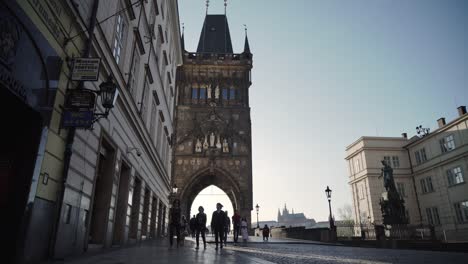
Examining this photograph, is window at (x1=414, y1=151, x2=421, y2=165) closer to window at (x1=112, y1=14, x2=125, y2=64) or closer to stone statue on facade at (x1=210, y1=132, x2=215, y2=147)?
stone statue on facade at (x1=210, y1=132, x2=215, y2=147)

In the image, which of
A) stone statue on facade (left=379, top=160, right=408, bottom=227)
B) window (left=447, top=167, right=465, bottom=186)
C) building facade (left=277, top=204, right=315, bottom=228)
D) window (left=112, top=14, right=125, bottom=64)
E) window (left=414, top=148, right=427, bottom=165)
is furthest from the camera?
building facade (left=277, top=204, right=315, bottom=228)

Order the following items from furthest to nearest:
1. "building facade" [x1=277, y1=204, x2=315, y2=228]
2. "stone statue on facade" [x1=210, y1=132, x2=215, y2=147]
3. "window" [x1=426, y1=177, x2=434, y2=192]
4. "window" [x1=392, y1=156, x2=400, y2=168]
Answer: "building facade" [x1=277, y1=204, x2=315, y2=228], "window" [x1=392, y1=156, x2=400, y2=168], "stone statue on facade" [x1=210, y1=132, x2=215, y2=147], "window" [x1=426, y1=177, x2=434, y2=192]

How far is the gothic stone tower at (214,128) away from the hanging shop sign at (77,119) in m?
→ 30.6

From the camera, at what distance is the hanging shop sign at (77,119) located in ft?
19.5

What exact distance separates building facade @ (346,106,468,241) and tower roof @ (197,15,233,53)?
24.5 metres

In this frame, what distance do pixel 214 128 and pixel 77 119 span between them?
3317 cm

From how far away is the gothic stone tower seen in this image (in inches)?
1446

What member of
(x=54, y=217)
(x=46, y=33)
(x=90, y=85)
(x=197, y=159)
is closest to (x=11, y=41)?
(x=46, y=33)

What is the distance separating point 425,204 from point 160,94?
3245cm

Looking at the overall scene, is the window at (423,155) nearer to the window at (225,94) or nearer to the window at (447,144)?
the window at (447,144)

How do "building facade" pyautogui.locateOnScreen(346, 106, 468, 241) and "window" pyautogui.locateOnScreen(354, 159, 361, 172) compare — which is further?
"window" pyautogui.locateOnScreen(354, 159, 361, 172)

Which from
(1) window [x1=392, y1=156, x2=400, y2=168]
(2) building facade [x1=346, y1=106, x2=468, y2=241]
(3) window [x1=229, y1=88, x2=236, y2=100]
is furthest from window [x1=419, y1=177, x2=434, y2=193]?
(3) window [x1=229, y1=88, x2=236, y2=100]

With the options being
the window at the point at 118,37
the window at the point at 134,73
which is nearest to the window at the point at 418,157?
the window at the point at 134,73

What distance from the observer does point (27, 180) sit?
504cm
